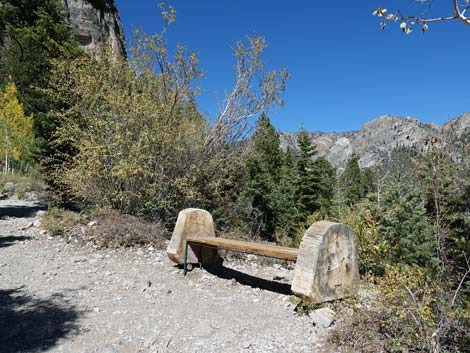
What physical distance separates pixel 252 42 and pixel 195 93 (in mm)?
2060

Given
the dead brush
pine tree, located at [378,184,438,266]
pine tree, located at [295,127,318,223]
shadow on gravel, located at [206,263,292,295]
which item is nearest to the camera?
pine tree, located at [378,184,438,266]

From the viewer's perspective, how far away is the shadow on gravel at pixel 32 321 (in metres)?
3.13

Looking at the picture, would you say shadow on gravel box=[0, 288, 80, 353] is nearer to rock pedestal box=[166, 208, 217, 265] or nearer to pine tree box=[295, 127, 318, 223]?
rock pedestal box=[166, 208, 217, 265]

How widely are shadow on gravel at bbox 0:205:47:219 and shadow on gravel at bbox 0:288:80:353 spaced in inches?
240

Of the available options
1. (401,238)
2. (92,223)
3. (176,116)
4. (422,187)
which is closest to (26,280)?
(92,223)

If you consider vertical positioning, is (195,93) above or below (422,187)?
above

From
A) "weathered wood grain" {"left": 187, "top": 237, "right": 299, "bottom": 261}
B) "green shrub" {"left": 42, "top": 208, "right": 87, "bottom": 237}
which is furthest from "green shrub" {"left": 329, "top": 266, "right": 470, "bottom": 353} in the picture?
"green shrub" {"left": 42, "top": 208, "right": 87, "bottom": 237}

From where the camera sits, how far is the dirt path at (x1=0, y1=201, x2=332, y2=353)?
3.27 metres

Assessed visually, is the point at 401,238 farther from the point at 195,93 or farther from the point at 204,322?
the point at 195,93

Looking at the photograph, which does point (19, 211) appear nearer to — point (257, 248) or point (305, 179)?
point (257, 248)

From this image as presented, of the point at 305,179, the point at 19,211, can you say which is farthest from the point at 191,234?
the point at 305,179

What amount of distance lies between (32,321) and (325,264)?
3.10 metres

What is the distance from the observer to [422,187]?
5266mm

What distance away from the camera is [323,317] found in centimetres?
356
